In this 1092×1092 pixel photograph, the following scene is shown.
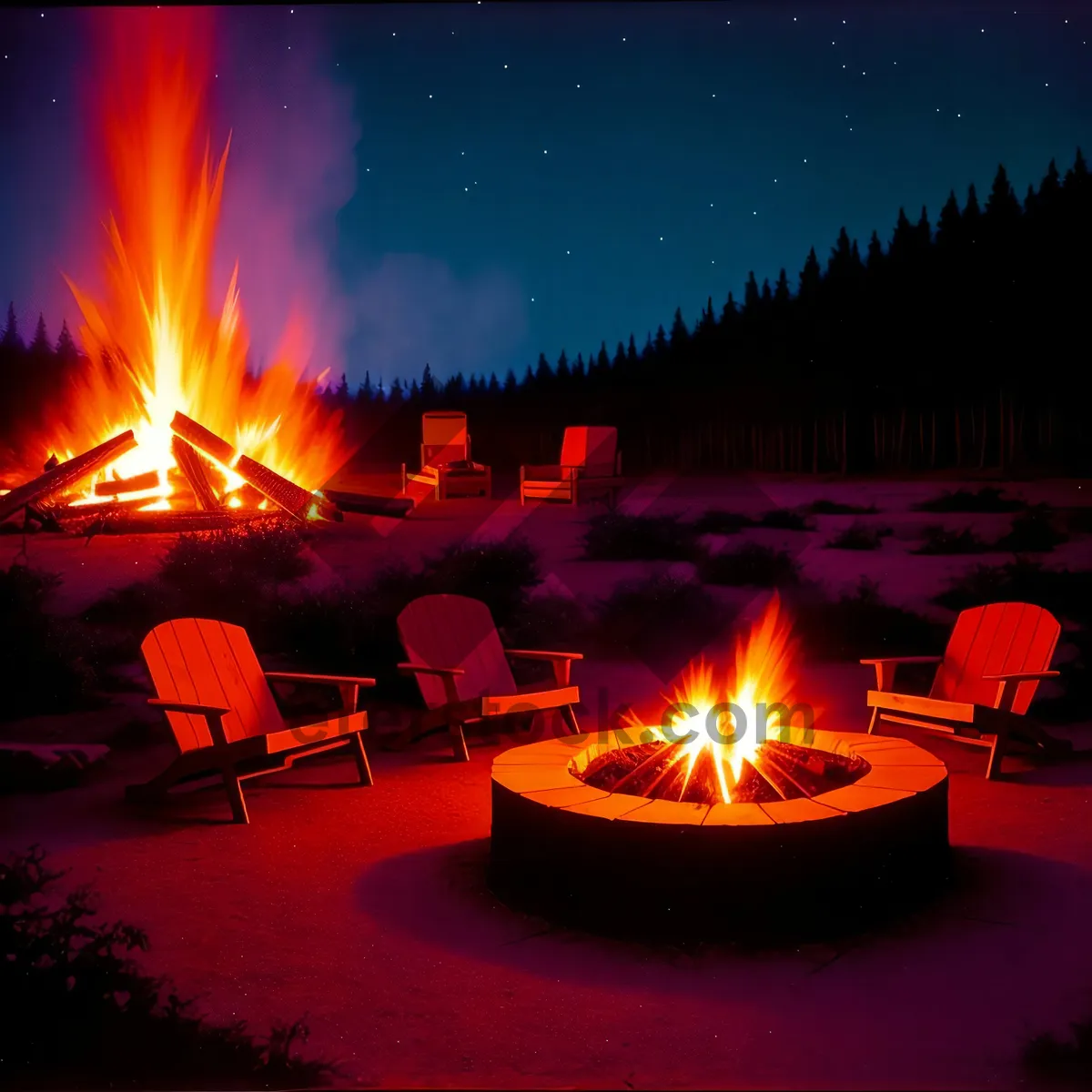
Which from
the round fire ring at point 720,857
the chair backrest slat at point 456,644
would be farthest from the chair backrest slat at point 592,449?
the round fire ring at point 720,857

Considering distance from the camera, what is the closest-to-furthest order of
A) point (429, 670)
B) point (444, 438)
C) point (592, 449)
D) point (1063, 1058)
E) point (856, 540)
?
point (1063, 1058), point (429, 670), point (856, 540), point (592, 449), point (444, 438)

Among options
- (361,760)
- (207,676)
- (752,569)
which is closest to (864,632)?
(752,569)

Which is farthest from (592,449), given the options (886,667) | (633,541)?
(886,667)

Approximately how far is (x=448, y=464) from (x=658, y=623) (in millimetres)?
7136

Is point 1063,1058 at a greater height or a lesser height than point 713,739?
lesser

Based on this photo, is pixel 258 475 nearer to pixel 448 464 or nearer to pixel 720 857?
pixel 448 464

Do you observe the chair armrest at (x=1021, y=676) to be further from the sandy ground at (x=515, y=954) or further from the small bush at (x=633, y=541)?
the small bush at (x=633, y=541)

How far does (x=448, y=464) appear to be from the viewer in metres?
14.5

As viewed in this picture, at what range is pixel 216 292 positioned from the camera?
961cm

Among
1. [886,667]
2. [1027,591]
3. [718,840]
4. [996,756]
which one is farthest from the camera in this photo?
[1027,591]

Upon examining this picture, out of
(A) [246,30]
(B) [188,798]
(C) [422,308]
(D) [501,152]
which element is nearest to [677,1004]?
(B) [188,798]

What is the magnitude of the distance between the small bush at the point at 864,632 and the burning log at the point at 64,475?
6.09 meters

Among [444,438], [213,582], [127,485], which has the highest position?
[444,438]

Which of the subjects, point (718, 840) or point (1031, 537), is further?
point (1031, 537)
